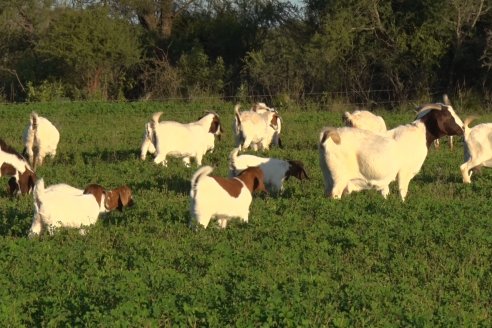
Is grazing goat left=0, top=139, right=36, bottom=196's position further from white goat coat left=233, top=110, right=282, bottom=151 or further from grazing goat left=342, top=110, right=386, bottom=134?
grazing goat left=342, top=110, right=386, bottom=134

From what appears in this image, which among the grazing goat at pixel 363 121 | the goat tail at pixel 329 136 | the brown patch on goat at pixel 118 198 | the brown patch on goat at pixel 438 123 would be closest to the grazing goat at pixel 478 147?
the brown patch on goat at pixel 438 123

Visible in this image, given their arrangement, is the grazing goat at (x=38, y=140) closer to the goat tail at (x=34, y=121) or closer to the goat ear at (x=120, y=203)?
the goat tail at (x=34, y=121)

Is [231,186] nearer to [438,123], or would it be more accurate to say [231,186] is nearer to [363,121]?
[438,123]

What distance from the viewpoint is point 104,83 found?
40.1m

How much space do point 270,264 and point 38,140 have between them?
10.8 metres

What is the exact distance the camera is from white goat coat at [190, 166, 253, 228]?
1046cm

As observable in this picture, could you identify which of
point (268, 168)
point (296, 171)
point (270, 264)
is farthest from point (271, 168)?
point (270, 264)

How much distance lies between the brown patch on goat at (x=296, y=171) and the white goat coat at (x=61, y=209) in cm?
395

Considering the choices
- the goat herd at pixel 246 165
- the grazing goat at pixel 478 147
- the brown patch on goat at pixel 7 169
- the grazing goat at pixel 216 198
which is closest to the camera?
the grazing goat at pixel 216 198

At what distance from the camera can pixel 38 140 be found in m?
18.6

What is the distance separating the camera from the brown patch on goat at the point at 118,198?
12.0 meters

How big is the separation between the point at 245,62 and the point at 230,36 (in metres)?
2.89

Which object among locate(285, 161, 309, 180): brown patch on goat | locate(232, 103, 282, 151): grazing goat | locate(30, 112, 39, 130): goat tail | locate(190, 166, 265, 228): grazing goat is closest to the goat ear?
locate(190, 166, 265, 228): grazing goat

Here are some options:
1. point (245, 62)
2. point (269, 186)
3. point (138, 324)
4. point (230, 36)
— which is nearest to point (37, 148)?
point (269, 186)
